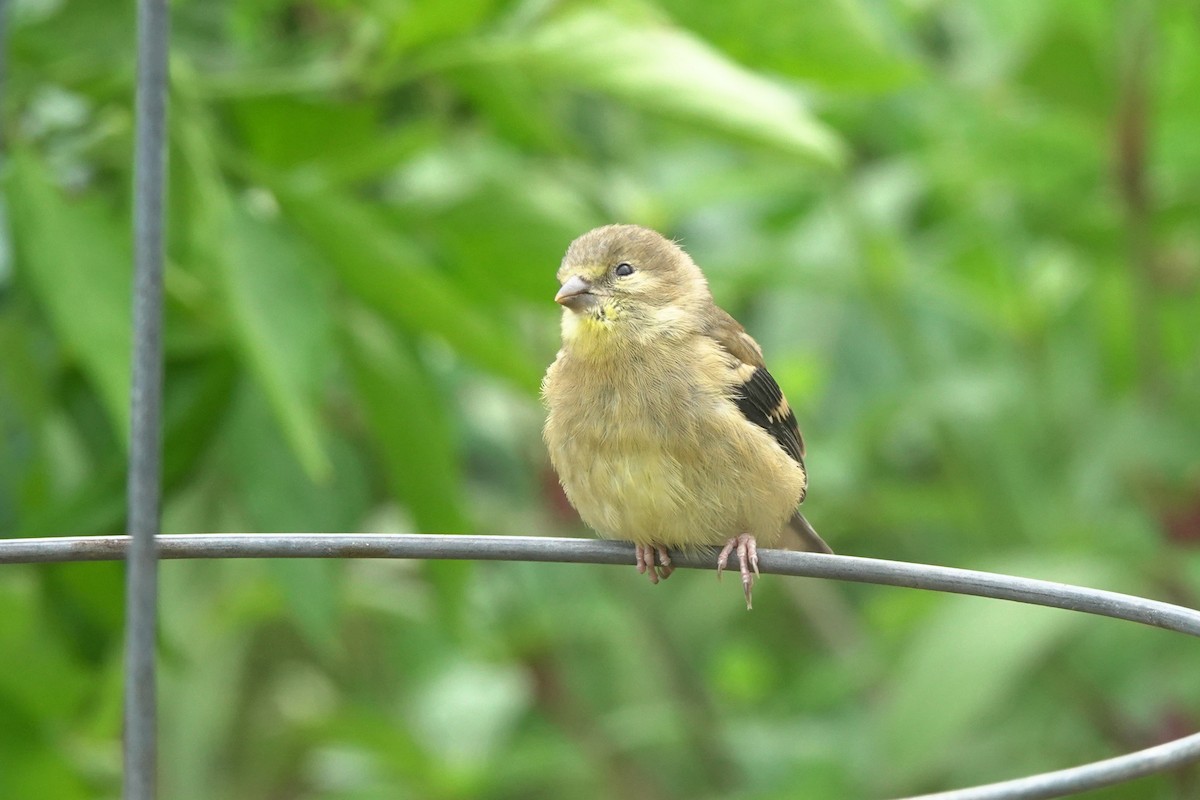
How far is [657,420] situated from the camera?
2.41m

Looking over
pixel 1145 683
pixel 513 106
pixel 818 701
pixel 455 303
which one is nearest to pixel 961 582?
pixel 455 303

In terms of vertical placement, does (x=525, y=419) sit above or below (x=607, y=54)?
above

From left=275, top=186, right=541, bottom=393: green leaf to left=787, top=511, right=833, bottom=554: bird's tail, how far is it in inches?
25.1

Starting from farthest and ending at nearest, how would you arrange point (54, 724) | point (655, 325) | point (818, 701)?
point (818, 701), point (54, 724), point (655, 325)

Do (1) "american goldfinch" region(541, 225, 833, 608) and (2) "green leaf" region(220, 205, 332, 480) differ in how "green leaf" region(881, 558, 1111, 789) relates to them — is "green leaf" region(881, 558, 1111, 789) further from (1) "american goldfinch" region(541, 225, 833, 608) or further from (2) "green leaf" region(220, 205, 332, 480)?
(2) "green leaf" region(220, 205, 332, 480)

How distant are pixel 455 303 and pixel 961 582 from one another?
1093 mm

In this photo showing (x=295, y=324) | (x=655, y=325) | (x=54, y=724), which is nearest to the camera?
(x=295, y=324)

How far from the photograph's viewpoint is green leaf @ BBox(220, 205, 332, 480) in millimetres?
2107

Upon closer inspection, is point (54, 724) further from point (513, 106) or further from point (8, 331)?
point (513, 106)

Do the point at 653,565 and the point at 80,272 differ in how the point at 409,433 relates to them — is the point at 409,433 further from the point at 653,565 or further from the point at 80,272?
the point at 80,272

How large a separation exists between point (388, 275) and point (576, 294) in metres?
0.37

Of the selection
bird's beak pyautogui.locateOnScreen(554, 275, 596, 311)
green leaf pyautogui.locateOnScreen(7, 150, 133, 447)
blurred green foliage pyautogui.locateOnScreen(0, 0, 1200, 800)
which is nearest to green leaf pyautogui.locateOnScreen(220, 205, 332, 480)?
blurred green foliage pyautogui.locateOnScreen(0, 0, 1200, 800)

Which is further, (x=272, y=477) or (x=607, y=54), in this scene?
(x=272, y=477)

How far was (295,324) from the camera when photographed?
88.6 inches
